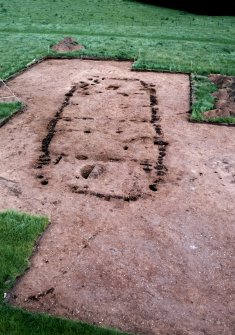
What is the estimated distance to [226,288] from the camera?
4.89 metres

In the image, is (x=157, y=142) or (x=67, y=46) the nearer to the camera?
(x=157, y=142)

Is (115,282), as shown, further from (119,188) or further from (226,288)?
(119,188)

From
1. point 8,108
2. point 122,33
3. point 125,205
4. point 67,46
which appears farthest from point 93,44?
point 125,205

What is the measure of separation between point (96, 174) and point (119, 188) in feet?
1.91

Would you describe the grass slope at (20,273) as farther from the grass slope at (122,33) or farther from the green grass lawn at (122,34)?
the grass slope at (122,33)

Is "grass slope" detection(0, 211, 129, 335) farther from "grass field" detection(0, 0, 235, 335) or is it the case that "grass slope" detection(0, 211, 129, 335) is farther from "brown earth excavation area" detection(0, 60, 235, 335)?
"brown earth excavation area" detection(0, 60, 235, 335)

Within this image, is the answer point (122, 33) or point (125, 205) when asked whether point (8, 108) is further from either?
point (122, 33)

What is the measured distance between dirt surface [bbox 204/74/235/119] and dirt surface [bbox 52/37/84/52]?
5493mm

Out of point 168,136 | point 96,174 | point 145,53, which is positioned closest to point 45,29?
point 145,53

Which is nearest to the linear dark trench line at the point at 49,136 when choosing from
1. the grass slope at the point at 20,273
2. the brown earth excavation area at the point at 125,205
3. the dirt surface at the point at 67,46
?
the brown earth excavation area at the point at 125,205

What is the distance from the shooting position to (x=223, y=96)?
10.8m

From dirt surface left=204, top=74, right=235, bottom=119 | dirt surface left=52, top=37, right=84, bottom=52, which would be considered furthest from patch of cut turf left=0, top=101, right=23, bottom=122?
dirt surface left=52, top=37, right=84, bottom=52

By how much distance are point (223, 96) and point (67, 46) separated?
6.90 metres

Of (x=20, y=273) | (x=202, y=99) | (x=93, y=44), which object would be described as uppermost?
(x=93, y=44)
